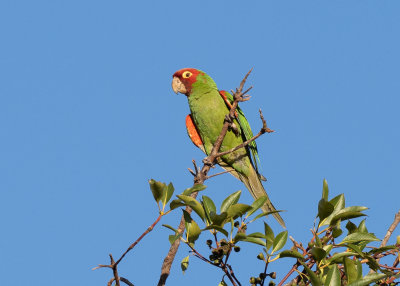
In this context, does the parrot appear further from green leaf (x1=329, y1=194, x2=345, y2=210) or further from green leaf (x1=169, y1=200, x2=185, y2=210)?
green leaf (x1=169, y1=200, x2=185, y2=210)

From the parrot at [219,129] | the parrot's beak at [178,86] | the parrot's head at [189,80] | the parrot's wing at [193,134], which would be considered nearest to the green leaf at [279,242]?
the parrot at [219,129]

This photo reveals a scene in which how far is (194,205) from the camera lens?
2684 mm

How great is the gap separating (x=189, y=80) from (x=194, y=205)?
4909mm

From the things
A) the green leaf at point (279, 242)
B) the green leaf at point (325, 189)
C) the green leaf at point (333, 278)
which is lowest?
the green leaf at point (333, 278)

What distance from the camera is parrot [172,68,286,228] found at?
22.6 feet

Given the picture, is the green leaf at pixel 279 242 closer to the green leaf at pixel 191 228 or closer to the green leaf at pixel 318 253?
the green leaf at pixel 318 253

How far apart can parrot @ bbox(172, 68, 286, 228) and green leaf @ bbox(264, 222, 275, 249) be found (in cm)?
401

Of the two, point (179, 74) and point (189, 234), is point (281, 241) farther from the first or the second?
point (179, 74)

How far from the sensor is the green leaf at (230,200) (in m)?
2.80

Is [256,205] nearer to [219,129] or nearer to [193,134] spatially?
[219,129]

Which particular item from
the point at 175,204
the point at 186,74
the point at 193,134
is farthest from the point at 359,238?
the point at 186,74

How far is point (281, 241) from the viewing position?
2658 millimetres

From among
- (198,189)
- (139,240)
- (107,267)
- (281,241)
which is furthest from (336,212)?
(107,267)

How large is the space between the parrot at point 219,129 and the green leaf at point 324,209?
3900 millimetres
